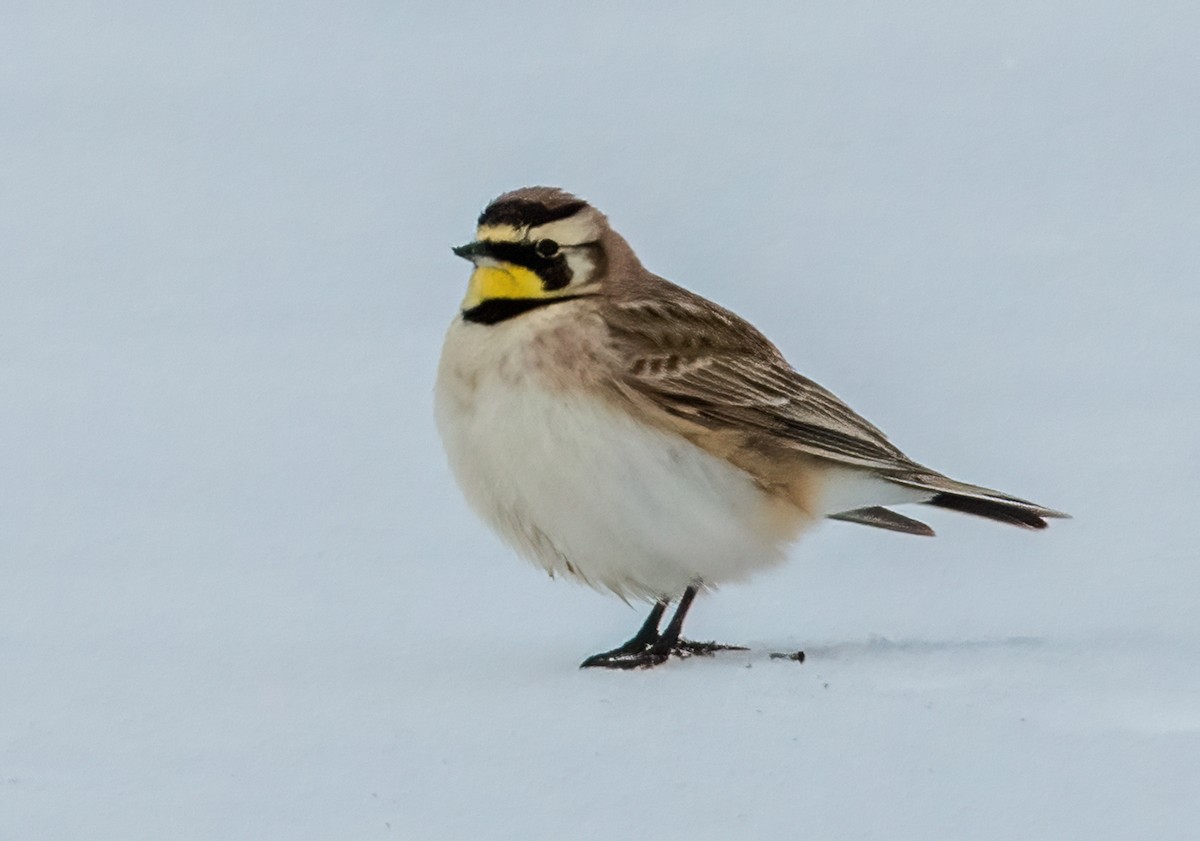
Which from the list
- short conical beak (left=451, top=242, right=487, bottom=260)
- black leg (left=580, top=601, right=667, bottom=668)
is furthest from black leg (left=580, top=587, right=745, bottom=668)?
A: short conical beak (left=451, top=242, right=487, bottom=260)

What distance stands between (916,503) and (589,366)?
1.91 metres

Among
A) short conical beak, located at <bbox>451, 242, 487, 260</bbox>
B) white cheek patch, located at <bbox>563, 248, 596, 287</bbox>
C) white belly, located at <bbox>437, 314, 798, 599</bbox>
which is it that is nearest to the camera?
white belly, located at <bbox>437, 314, 798, 599</bbox>

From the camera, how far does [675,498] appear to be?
27.6ft

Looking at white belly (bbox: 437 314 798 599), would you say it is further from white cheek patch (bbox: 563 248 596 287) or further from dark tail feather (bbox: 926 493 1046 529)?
dark tail feather (bbox: 926 493 1046 529)

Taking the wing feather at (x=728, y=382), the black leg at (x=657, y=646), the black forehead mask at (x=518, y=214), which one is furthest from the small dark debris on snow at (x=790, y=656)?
the black forehead mask at (x=518, y=214)

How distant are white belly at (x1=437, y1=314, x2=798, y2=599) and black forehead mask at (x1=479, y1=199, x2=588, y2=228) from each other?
47cm

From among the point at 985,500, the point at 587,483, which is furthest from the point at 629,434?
the point at 985,500

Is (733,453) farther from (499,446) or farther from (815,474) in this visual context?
(499,446)

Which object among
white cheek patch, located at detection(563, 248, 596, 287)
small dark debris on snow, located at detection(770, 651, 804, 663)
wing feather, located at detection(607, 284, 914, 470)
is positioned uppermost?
white cheek patch, located at detection(563, 248, 596, 287)

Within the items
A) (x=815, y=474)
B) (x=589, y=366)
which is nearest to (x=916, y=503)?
(x=815, y=474)

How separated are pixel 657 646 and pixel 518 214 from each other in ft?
6.67

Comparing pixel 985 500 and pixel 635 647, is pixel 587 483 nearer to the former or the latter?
pixel 635 647

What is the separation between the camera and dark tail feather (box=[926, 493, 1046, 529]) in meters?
9.23

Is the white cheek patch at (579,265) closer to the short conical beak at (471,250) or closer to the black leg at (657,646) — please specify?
the short conical beak at (471,250)
